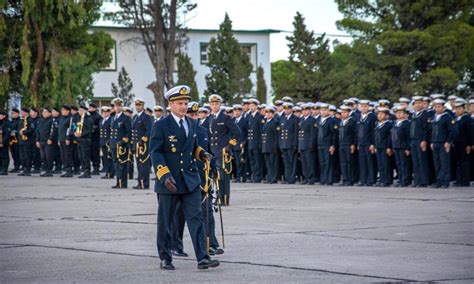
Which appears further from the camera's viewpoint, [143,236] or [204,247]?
[143,236]

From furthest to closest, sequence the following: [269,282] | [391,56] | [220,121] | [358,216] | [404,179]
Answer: [391,56]
[404,179]
[220,121]
[358,216]
[269,282]

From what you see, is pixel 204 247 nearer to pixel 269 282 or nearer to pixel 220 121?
pixel 269 282

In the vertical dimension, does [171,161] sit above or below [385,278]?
above

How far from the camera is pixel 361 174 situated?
1033 inches

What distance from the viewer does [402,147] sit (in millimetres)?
25016

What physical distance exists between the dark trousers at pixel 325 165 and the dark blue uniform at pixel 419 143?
9.03 feet

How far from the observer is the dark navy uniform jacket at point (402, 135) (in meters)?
25.0

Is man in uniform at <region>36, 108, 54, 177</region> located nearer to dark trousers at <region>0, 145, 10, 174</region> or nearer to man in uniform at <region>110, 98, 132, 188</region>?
dark trousers at <region>0, 145, 10, 174</region>

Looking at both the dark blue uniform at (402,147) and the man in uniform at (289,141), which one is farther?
the man in uniform at (289,141)

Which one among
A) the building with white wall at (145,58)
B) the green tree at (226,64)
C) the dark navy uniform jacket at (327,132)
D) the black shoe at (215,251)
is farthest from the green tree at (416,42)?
the black shoe at (215,251)

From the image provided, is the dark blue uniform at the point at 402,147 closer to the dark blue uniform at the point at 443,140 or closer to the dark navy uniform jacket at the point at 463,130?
the dark blue uniform at the point at 443,140

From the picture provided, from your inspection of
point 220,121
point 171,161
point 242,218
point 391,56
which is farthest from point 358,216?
point 391,56

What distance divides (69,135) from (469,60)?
25.9 meters

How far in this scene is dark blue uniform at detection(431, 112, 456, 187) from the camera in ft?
79.0
